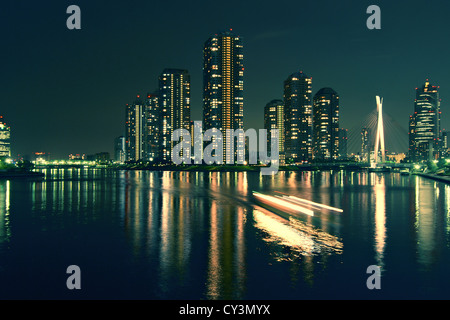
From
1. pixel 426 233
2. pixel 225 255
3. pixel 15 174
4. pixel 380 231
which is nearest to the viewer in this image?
pixel 225 255

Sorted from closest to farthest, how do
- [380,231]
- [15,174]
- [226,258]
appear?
1. [226,258]
2. [380,231]
3. [15,174]

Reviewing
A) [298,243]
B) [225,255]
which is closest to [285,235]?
[298,243]

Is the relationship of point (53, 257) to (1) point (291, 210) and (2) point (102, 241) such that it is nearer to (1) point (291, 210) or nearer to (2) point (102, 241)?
(2) point (102, 241)

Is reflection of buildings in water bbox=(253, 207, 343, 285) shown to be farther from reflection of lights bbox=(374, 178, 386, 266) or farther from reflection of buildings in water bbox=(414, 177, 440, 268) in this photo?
reflection of buildings in water bbox=(414, 177, 440, 268)

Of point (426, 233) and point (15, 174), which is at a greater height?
point (15, 174)

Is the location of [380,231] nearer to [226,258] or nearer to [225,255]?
[225,255]

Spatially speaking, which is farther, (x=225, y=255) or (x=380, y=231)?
(x=380, y=231)

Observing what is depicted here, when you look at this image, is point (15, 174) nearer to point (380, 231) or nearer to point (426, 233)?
point (380, 231)

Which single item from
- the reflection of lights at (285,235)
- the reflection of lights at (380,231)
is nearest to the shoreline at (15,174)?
the reflection of lights at (285,235)

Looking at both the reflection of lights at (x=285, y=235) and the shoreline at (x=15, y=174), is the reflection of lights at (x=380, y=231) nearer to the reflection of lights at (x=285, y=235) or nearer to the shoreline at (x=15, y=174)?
the reflection of lights at (x=285, y=235)

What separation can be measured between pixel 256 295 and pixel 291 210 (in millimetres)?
17440

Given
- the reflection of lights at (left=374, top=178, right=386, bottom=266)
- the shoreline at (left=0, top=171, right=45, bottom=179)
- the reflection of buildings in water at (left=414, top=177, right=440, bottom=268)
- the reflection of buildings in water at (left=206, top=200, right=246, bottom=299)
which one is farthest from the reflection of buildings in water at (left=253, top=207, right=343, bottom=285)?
the shoreline at (left=0, top=171, right=45, bottom=179)
